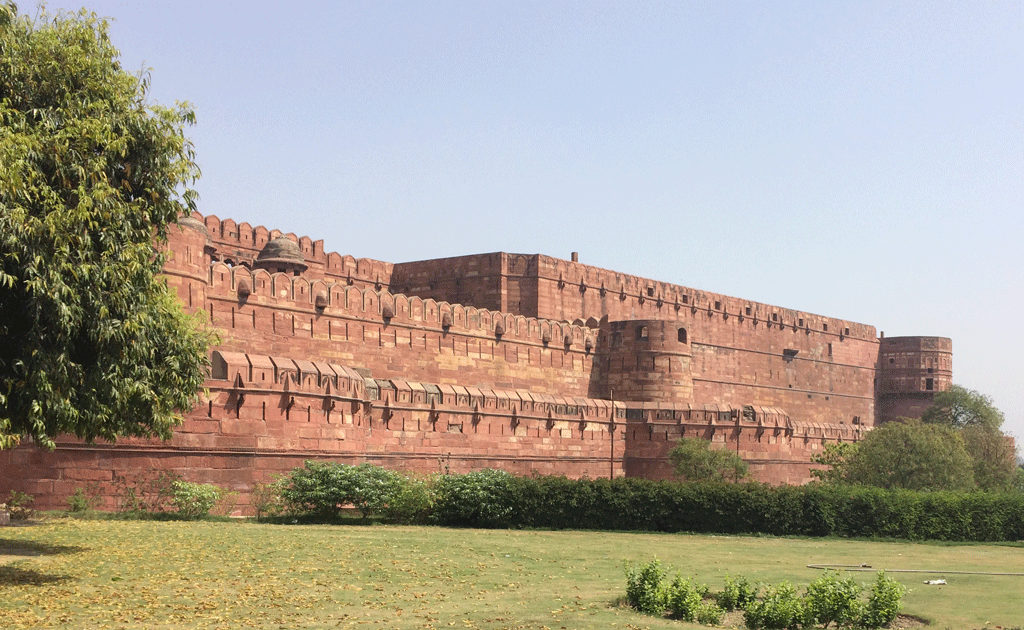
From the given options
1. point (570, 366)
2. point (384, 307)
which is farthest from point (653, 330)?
point (384, 307)

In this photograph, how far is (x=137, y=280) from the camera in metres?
12.1

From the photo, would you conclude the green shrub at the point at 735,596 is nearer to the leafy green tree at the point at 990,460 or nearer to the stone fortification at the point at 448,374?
the stone fortification at the point at 448,374

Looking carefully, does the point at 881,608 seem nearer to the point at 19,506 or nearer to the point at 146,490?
the point at 19,506

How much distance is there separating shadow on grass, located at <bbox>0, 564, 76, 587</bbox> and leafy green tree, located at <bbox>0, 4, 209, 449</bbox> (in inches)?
54.9

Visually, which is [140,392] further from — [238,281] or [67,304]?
[238,281]

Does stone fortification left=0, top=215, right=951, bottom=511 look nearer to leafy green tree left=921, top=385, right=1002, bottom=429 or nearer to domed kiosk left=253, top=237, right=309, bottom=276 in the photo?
domed kiosk left=253, top=237, right=309, bottom=276

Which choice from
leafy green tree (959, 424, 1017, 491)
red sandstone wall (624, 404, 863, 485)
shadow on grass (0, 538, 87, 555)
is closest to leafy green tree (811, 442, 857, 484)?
red sandstone wall (624, 404, 863, 485)

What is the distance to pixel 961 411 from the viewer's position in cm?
5697

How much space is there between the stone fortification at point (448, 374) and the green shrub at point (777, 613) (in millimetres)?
12124

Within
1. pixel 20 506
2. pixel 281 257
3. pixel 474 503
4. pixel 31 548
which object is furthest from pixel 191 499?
pixel 281 257

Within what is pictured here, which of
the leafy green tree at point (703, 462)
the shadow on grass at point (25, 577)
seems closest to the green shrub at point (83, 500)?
the shadow on grass at point (25, 577)

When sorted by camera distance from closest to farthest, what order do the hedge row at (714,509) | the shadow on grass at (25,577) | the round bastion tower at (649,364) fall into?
the shadow on grass at (25,577) → the hedge row at (714,509) → the round bastion tower at (649,364)

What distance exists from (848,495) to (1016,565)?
173 inches

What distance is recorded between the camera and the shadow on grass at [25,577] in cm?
1127
